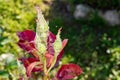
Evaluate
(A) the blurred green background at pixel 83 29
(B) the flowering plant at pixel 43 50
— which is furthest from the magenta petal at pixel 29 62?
(A) the blurred green background at pixel 83 29

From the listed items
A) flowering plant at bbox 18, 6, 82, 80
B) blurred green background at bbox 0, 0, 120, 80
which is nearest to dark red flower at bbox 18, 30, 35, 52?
flowering plant at bbox 18, 6, 82, 80

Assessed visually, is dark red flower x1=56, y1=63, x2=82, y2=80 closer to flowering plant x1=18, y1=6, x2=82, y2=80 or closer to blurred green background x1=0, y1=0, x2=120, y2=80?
flowering plant x1=18, y1=6, x2=82, y2=80

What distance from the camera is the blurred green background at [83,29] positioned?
3.81m

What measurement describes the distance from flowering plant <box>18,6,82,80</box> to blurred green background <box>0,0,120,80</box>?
9.04ft

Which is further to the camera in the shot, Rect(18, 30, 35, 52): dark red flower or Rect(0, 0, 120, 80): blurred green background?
Rect(0, 0, 120, 80): blurred green background

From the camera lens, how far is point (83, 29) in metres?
4.36

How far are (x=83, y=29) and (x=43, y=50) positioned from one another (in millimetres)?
3687

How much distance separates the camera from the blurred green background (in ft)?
12.5

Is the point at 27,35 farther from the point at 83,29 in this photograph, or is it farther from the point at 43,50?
the point at 83,29

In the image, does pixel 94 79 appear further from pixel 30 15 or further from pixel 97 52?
pixel 30 15

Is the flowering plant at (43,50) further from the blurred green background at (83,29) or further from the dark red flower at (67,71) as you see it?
the blurred green background at (83,29)

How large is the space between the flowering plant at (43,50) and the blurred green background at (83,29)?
2.75 meters

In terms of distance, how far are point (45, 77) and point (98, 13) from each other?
3785 mm

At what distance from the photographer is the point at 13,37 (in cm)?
425
